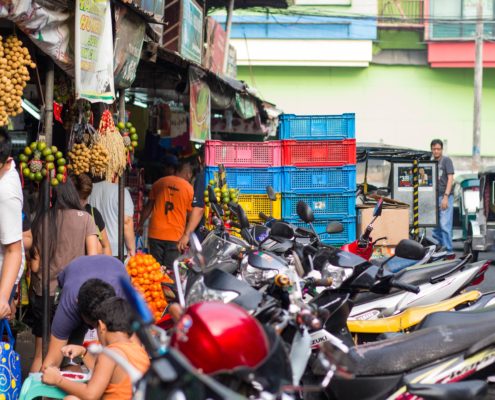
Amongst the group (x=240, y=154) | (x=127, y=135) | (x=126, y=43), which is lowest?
(x=240, y=154)

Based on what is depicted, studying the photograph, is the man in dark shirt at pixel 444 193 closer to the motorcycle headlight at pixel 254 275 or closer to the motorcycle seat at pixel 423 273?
the motorcycle seat at pixel 423 273

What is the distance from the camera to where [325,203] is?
6.86 metres

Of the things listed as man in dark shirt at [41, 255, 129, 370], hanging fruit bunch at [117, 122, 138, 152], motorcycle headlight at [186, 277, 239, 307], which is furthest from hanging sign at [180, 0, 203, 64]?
motorcycle headlight at [186, 277, 239, 307]

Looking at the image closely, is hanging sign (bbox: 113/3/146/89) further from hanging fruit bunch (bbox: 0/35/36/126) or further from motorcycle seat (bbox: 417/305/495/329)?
motorcycle seat (bbox: 417/305/495/329)

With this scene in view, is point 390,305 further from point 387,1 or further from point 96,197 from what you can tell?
point 387,1

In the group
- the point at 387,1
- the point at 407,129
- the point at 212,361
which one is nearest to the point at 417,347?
the point at 212,361

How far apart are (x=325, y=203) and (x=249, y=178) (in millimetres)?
975

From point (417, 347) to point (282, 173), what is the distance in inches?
173

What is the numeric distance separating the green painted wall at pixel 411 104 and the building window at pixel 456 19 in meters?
1.36

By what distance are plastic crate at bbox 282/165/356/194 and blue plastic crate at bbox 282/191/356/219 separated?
0.06 m

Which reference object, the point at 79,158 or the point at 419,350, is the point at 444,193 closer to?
the point at 79,158

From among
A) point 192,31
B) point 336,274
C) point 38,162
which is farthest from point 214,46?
point 336,274

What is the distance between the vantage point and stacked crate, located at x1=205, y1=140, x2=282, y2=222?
6.95 metres

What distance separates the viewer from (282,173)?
6910 mm
